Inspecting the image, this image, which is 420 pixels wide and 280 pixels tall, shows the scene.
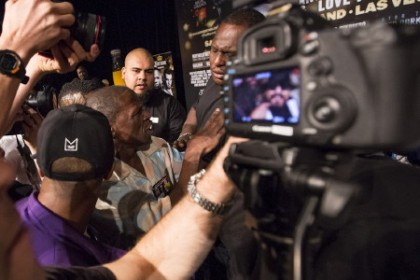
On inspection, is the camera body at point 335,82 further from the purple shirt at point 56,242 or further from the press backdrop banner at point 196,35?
the press backdrop banner at point 196,35

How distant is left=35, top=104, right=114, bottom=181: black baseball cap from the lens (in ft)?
3.61

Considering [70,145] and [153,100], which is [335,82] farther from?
[153,100]

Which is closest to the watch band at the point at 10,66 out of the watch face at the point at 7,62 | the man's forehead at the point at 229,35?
the watch face at the point at 7,62

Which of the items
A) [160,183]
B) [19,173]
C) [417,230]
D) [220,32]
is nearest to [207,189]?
[417,230]

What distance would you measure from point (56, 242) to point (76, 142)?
0.29m

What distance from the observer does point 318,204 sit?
52cm

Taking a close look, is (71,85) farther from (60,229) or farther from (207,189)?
(207,189)

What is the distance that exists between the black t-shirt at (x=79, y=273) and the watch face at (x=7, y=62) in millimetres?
365

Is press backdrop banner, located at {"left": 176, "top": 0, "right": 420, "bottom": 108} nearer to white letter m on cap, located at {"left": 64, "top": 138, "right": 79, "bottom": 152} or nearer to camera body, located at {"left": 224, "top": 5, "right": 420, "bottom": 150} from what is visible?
white letter m on cap, located at {"left": 64, "top": 138, "right": 79, "bottom": 152}

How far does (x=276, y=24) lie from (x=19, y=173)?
66.4 inches

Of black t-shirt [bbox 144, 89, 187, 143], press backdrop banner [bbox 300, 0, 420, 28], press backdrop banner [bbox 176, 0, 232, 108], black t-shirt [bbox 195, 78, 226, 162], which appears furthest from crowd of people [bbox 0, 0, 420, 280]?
press backdrop banner [bbox 176, 0, 232, 108]

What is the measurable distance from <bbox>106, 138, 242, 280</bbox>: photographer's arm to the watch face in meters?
0.41

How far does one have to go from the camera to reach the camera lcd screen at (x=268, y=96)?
0.53 meters

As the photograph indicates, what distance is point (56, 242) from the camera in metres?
0.95
